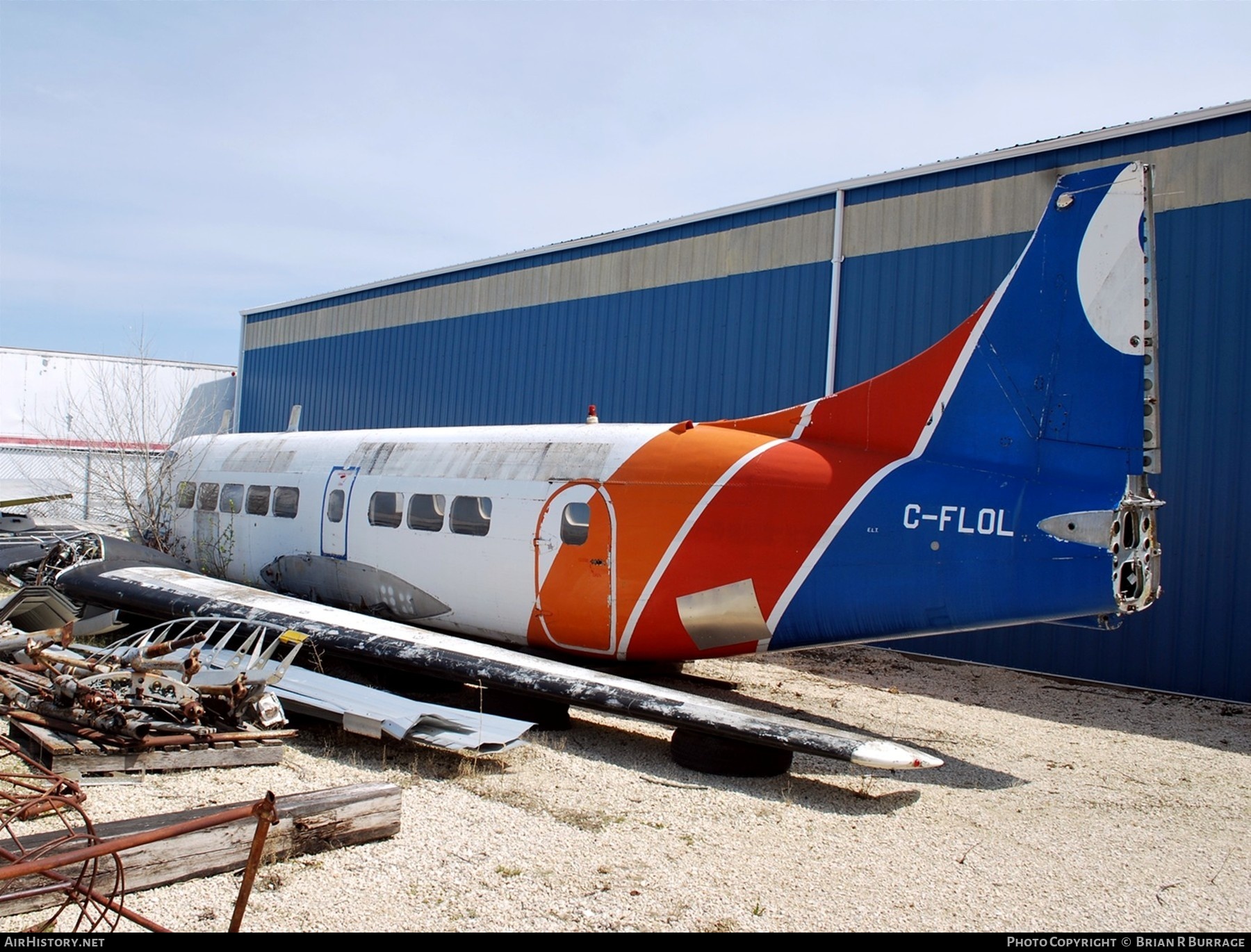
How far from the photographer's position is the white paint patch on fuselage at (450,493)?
10.1m

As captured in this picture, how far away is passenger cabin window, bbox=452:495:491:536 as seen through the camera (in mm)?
10414

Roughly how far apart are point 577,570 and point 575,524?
19.6 inches

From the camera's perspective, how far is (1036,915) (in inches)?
192

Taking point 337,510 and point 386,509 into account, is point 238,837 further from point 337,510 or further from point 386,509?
point 337,510

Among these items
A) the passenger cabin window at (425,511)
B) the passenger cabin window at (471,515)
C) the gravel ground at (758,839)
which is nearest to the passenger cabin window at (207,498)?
the passenger cabin window at (425,511)

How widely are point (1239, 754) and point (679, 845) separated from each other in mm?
6509

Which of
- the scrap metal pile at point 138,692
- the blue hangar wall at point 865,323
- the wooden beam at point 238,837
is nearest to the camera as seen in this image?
the wooden beam at point 238,837

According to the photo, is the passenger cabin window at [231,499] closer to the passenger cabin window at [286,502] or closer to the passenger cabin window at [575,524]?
the passenger cabin window at [286,502]

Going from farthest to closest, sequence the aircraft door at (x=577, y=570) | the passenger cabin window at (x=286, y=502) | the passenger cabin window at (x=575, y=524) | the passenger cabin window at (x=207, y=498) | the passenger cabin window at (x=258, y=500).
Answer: the passenger cabin window at (x=207, y=498), the passenger cabin window at (x=258, y=500), the passenger cabin window at (x=286, y=502), the passenger cabin window at (x=575, y=524), the aircraft door at (x=577, y=570)

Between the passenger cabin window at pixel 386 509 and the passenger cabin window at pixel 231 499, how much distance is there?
331cm

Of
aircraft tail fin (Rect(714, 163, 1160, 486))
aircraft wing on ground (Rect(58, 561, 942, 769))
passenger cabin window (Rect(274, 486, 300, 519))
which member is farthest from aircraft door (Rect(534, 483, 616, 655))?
passenger cabin window (Rect(274, 486, 300, 519))

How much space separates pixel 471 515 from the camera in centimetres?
1056

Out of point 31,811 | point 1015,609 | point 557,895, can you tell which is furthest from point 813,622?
point 31,811
